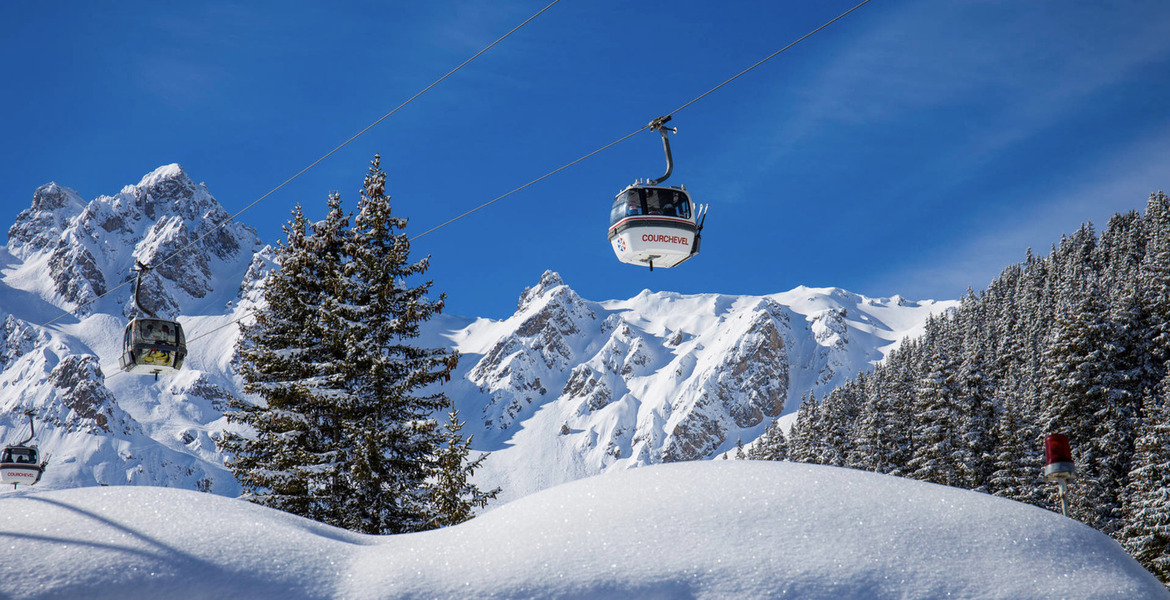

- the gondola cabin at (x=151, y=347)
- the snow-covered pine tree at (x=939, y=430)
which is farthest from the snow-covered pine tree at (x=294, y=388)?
the snow-covered pine tree at (x=939, y=430)

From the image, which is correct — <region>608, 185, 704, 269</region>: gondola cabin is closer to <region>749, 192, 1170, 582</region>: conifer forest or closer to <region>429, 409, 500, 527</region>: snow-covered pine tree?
<region>429, 409, 500, 527</region>: snow-covered pine tree

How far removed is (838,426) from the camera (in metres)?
51.0

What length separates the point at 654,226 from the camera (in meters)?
15.8

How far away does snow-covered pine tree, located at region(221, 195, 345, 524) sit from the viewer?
17.2 metres

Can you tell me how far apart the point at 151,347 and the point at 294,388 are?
13.7 ft

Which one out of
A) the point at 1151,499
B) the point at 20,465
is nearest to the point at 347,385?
the point at 20,465

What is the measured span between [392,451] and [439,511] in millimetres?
4277

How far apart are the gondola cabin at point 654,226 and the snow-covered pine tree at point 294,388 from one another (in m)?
6.13

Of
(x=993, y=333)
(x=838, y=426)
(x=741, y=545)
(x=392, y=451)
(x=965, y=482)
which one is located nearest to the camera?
(x=741, y=545)

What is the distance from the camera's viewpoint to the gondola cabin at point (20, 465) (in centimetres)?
2844

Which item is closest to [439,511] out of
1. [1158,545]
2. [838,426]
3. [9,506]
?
[9,506]

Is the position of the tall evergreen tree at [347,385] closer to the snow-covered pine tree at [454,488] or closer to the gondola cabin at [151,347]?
the snow-covered pine tree at [454,488]

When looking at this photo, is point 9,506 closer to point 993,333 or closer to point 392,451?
point 392,451

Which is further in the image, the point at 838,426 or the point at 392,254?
the point at 838,426
